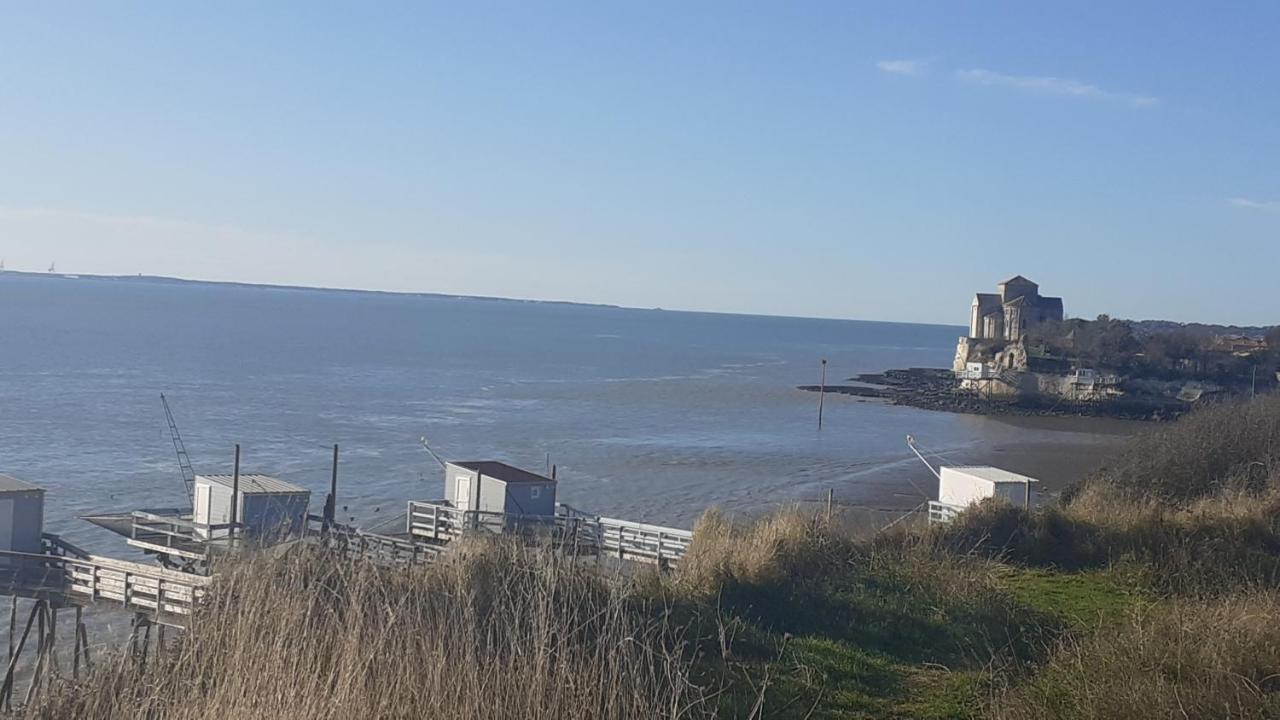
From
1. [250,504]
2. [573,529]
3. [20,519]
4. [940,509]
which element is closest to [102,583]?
[20,519]

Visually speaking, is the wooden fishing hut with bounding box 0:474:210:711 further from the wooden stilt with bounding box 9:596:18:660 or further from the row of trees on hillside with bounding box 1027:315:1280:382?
the row of trees on hillside with bounding box 1027:315:1280:382

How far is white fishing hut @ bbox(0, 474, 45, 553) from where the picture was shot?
1927 cm

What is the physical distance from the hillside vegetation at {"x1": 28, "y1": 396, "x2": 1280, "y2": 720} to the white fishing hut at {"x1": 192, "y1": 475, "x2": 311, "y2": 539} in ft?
30.1

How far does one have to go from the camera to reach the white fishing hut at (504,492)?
23844 millimetres

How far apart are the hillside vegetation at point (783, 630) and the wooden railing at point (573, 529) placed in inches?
163

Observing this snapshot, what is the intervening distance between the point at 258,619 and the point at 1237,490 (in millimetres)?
17892

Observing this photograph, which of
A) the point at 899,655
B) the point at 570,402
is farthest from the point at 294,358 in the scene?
the point at 899,655

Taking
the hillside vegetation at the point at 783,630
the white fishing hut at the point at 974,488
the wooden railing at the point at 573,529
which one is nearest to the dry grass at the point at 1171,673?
the hillside vegetation at the point at 783,630

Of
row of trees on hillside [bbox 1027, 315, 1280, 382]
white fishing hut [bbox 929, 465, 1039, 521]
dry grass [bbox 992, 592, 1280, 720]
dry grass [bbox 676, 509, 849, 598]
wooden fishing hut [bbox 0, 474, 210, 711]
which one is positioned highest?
row of trees on hillside [bbox 1027, 315, 1280, 382]

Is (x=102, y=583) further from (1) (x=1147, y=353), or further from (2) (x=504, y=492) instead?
(1) (x=1147, y=353)

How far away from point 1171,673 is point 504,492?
17352mm

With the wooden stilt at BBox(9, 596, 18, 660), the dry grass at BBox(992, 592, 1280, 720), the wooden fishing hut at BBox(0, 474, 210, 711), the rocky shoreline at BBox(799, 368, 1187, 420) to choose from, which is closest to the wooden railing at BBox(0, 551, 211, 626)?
the wooden fishing hut at BBox(0, 474, 210, 711)

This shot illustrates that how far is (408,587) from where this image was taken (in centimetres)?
936

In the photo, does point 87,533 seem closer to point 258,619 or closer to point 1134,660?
point 258,619
